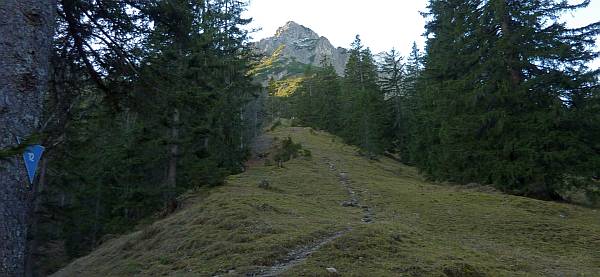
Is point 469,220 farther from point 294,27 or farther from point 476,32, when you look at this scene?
point 294,27

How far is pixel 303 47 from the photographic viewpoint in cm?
18225

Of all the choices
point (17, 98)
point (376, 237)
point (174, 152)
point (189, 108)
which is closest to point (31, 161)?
point (17, 98)

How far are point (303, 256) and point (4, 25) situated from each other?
18.0 ft

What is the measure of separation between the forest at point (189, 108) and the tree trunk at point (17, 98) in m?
0.01

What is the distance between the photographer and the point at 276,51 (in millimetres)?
179125

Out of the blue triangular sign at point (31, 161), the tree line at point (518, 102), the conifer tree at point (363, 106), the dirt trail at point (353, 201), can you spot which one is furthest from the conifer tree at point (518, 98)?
the blue triangular sign at point (31, 161)

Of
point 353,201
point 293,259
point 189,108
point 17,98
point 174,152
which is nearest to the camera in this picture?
point 17,98

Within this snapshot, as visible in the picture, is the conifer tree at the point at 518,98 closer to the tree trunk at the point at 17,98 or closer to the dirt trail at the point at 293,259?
the dirt trail at the point at 293,259

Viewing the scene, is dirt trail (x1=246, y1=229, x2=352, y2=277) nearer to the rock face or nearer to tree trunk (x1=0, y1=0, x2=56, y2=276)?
tree trunk (x1=0, y1=0, x2=56, y2=276)

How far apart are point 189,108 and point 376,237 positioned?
7.29m

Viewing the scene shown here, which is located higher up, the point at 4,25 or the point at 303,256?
the point at 4,25

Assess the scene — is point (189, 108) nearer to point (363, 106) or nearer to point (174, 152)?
point (174, 152)

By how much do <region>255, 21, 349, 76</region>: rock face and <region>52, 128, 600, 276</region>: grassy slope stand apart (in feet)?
515

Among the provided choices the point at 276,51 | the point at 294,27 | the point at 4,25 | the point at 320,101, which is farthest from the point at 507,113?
the point at 294,27
